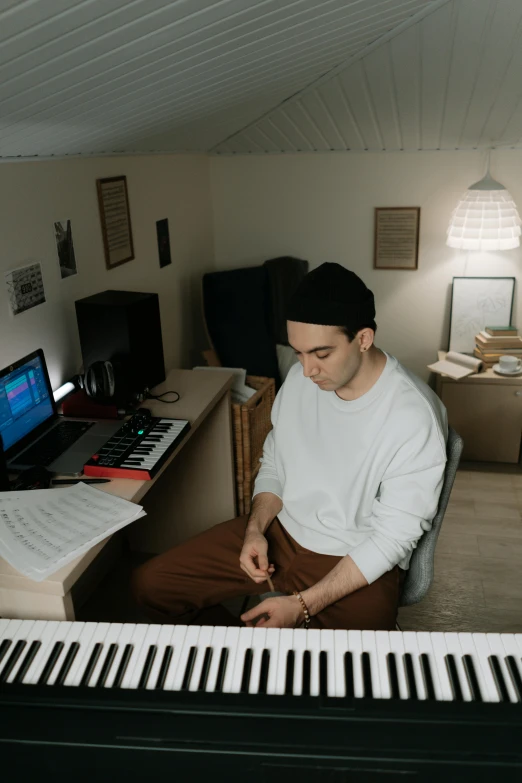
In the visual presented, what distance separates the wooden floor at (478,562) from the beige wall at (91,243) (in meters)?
1.69

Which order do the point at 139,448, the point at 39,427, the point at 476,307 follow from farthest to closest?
1. the point at 476,307
2. the point at 39,427
3. the point at 139,448

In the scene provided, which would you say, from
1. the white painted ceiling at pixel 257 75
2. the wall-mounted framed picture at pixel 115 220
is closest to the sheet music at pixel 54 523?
the white painted ceiling at pixel 257 75

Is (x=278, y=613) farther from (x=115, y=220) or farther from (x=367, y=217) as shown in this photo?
(x=367, y=217)

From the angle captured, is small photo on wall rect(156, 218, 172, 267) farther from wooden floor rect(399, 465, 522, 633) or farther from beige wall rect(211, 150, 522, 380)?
wooden floor rect(399, 465, 522, 633)

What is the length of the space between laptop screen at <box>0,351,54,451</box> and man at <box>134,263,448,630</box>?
58 centimetres

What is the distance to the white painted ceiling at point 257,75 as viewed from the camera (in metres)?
1.51

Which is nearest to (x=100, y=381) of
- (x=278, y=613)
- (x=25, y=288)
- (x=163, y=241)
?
(x=25, y=288)

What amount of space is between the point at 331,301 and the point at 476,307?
2.72 m

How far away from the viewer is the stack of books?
3885mm

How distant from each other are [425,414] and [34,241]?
59.6 inches

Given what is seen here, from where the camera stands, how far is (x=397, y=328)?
4383mm

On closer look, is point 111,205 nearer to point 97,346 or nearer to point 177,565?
point 97,346

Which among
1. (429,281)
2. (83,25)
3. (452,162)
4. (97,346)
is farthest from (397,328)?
(83,25)

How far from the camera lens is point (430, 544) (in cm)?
173
